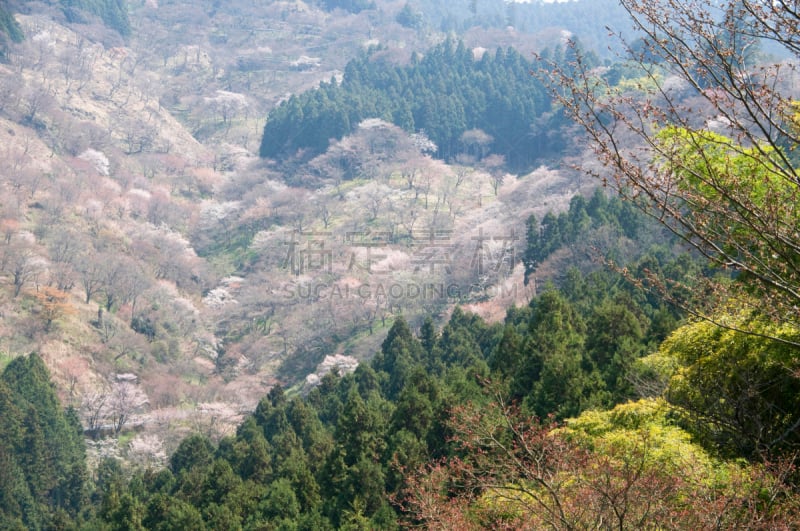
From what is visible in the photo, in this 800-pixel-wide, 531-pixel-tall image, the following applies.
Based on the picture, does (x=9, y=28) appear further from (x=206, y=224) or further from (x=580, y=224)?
(x=580, y=224)

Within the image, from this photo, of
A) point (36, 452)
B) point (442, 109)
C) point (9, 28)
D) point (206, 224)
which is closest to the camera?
point (36, 452)

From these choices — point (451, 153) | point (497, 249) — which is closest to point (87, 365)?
point (497, 249)

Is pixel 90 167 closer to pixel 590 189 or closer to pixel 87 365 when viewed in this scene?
pixel 87 365

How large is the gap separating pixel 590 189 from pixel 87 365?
35501 mm

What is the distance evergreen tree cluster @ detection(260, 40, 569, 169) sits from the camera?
73.3 metres

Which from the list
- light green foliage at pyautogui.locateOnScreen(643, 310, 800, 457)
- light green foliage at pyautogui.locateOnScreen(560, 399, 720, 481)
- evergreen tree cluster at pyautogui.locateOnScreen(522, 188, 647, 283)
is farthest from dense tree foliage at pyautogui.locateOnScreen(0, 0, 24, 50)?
light green foliage at pyautogui.locateOnScreen(643, 310, 800, 457)

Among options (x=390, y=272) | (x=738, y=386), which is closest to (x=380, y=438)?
(x=738, y=386)

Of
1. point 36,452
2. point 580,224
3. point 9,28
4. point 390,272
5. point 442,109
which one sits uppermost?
point 580,224

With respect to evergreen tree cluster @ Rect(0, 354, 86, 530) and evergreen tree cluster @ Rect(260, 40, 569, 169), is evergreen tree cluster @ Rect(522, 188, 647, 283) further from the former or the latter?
evergreen tree cluster @ Rect(260, 40, 569, 169)

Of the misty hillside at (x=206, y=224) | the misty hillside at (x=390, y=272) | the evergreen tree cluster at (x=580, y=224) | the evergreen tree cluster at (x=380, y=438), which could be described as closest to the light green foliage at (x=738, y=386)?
the misty hillside at (x=390, y=272)

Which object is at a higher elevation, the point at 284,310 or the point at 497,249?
the point at 497,249

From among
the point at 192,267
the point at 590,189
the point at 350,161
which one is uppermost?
the point at 590,189

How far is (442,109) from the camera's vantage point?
7625 cm

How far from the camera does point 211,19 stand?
114250mm
